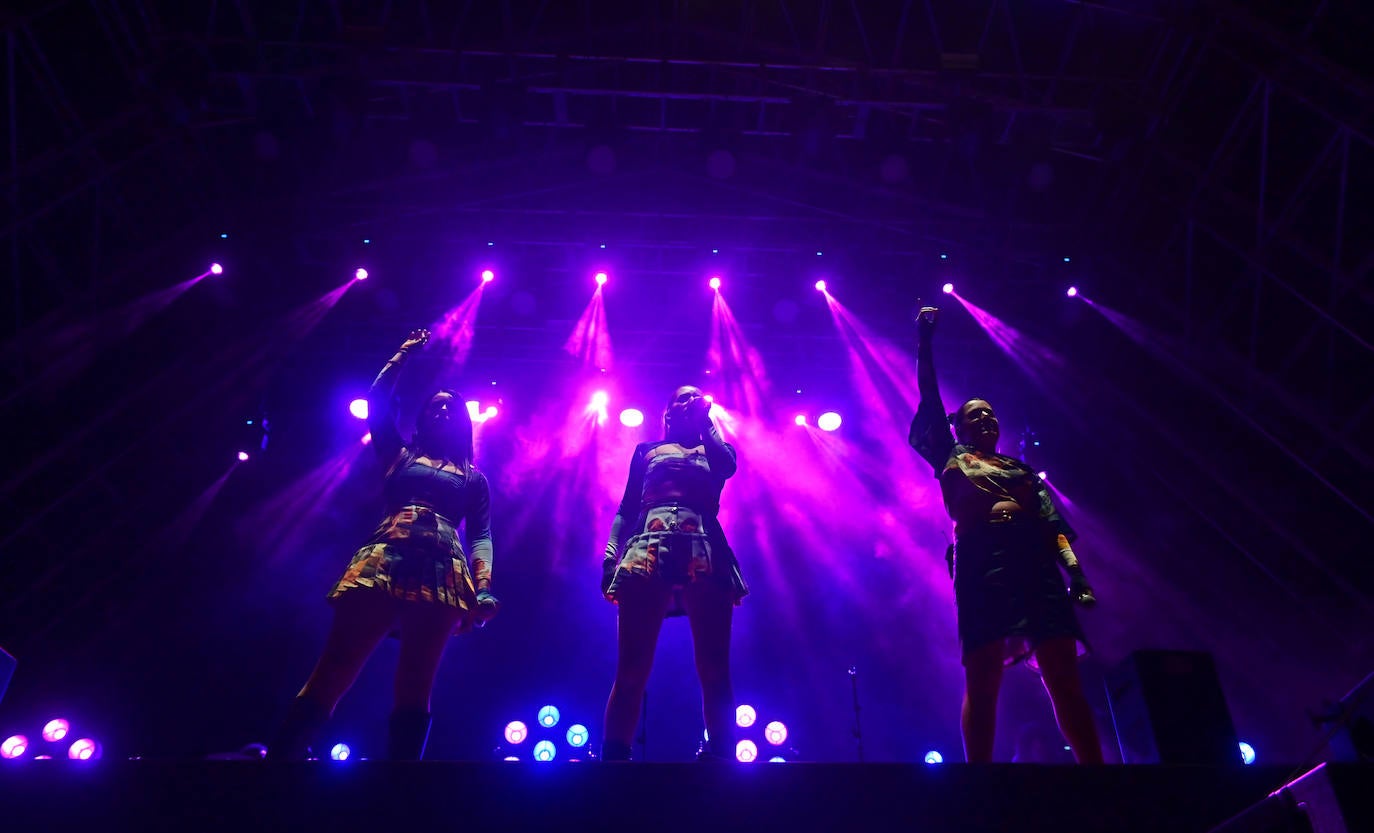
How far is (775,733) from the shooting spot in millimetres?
8977

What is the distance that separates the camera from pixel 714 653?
3.49 meters

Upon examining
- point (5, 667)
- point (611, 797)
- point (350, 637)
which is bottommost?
point (611, 797)

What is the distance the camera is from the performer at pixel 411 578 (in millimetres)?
3160

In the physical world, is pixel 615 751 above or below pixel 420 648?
below

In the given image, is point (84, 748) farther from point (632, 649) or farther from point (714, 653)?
point (714, 653)

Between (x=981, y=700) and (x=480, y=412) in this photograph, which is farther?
(x=480, y=412)

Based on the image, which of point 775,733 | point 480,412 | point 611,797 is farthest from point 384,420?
point 775,733

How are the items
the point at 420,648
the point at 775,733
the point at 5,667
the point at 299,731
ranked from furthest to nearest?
1. the point at 775,733
2. the point at 420,648
3. the point at 5,667
4. the point at 299,731

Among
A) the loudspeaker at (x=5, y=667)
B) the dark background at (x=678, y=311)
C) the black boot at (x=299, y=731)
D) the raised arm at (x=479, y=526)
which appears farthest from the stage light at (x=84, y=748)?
the black boot at (x=299, y=731)

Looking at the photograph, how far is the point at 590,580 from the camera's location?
9836 millimetres

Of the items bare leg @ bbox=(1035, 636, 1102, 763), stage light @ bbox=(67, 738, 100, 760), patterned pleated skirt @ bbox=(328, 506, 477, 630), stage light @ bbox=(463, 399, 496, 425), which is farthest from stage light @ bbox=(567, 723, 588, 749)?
bare leg @ bbox=(1035, 636, 1102, 763)

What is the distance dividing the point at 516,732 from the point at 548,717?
0.38m

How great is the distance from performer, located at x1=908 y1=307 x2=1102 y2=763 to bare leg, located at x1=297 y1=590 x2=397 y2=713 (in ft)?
8.05

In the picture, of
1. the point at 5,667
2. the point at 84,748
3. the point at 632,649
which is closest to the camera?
the point at 5,667
